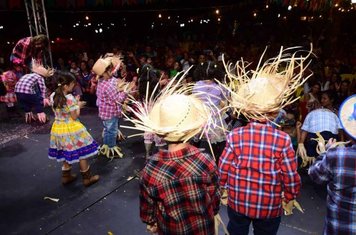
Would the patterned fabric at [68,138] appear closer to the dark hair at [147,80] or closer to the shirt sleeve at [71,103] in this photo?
the shirt sleeve at [71,103]

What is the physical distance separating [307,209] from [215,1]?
16.9 meters

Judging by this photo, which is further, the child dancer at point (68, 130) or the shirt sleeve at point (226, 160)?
the child dancer at point (68, 130)

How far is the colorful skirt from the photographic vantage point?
4.02 metres

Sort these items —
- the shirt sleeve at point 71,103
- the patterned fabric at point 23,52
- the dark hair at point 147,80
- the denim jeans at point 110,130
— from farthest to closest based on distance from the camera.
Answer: the patterned fabric at point 23,52 < the denim jeans at point 110,130 < the dark hair at point 147,80 < the shirt sleeve at point 71,103

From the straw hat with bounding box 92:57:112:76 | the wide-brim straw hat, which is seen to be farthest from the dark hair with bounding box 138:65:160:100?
the wide-brim straw hat

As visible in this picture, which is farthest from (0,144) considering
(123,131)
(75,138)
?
(75,138)

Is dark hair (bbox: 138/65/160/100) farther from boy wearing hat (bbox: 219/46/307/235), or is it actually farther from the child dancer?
boy wearing hat (bbox: 219/46/307/235)

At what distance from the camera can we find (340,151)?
2.05 m

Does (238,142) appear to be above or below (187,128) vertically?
below

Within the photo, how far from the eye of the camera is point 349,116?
2.15m

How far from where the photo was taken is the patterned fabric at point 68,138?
3.97 metres

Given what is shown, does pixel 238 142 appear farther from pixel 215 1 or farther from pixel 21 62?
pixel 215 1

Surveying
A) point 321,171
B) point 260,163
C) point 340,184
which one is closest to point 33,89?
point 260,163

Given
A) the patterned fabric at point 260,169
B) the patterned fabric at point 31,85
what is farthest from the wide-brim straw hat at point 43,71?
the patterned fabric at point 260,169
